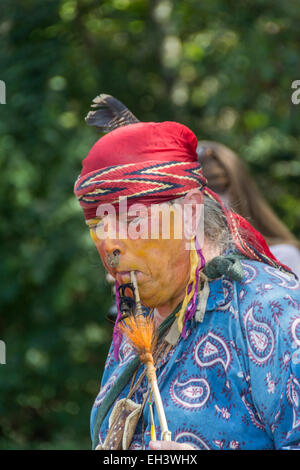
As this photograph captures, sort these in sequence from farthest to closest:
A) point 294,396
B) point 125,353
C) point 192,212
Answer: point 125,353, point 192,212, point 294,396

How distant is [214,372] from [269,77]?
126 inches

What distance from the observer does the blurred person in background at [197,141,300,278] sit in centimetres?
353

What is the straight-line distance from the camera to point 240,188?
365cm

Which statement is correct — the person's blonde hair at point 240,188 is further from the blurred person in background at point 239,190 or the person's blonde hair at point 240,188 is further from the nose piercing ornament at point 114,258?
the nose piercing ornament at point 114,258

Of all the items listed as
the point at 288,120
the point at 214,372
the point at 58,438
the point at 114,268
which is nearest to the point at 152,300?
the point at 114,268

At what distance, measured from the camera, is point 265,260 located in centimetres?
189

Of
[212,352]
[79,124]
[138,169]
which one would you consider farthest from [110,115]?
[79,124]

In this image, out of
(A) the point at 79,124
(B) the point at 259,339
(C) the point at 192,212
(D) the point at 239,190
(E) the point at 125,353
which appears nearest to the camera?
(B) the point at 259,339

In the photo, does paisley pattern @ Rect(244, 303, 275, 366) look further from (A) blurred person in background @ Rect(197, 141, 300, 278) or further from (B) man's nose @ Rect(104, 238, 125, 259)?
(A) blurred person in background @ Rect(197, 141, 300, 278)

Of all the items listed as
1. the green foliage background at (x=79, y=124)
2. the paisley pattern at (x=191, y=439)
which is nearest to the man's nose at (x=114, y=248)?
the paisley pattern at (x=191, y=439)

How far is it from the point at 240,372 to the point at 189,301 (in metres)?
0.25

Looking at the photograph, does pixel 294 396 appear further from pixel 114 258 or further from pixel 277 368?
pixel 114 258
